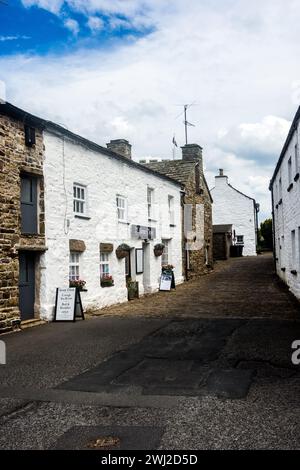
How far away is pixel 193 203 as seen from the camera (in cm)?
2778

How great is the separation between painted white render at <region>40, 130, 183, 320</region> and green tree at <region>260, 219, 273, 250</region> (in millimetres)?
31250

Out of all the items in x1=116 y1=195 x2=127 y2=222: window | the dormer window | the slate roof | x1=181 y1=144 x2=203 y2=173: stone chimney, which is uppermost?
x1=181 y1=144 x2=203 y2=173: stone chimney

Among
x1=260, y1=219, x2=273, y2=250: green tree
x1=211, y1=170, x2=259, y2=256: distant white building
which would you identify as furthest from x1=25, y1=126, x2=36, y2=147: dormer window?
x1=260, y1=219, x2=273, y2=250: green tree

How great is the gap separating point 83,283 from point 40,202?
3033mm

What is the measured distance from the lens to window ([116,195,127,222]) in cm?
1816

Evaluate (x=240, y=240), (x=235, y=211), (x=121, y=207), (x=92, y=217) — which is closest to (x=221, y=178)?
(x=235, y=211)

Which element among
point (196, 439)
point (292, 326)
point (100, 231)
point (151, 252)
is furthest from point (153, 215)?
point (196, 439)

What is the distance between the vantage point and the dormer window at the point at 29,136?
41.7ft

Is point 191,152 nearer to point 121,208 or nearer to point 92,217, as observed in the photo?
point 121,208

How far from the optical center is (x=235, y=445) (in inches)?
179

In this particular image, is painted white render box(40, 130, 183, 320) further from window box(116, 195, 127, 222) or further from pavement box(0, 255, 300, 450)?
pavement box(0, 255, 300, 450)

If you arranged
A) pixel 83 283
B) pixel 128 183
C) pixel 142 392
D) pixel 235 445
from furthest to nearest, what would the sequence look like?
pixel 128 183 < pixel 83 283 < pixel 142 392 < pixel 235 445

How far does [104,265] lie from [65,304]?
381 centimetres

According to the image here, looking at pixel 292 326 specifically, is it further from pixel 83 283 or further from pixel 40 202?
pixel 40 202
